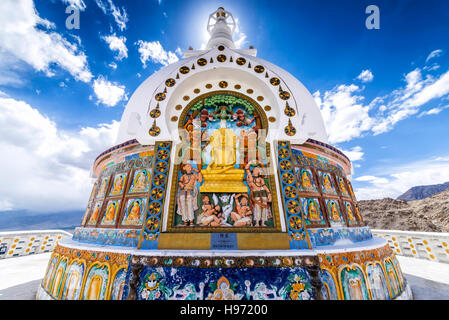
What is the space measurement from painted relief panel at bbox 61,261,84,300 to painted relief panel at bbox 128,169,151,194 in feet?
7.48

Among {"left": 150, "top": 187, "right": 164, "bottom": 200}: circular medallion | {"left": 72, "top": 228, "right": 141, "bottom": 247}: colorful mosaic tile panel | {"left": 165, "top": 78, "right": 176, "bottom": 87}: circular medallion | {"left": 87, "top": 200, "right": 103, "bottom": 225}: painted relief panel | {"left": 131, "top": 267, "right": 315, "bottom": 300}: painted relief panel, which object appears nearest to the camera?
{"left": 131, "top": 267, "right": 315, "bottom": 300}: painted relief panel

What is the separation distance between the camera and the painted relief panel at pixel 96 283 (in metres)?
4.49

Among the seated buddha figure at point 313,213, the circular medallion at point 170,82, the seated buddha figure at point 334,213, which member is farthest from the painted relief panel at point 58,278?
the seated buddha figure at point 334,213

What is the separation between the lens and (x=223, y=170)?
16.6 feet

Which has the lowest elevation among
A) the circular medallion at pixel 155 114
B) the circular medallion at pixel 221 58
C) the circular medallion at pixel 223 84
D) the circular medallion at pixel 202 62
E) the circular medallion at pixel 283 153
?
the circular medallion at pixel 283 153

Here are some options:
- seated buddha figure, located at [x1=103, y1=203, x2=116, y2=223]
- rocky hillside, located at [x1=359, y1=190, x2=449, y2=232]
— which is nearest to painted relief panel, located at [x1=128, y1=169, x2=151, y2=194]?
seated buddha figure, located at [x1=103, y1=203, x2=116, y2=223]

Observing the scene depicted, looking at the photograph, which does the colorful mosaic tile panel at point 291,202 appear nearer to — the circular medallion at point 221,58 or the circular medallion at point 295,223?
the circular medallion at point 295,223

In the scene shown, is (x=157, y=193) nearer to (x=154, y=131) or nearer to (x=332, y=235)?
(x=154, y=131)

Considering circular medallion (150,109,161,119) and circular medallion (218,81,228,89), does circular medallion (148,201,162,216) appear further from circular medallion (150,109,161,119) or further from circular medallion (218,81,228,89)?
circular medallion (218,81,228,89)

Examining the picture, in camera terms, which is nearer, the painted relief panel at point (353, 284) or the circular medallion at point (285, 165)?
the painted relief panel at point (353, 284)

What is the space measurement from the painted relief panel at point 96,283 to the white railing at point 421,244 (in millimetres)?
14137

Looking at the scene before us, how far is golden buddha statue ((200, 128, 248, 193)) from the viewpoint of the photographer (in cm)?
491
